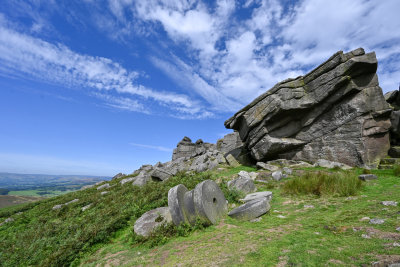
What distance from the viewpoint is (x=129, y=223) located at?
8414 mm

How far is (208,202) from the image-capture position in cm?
696

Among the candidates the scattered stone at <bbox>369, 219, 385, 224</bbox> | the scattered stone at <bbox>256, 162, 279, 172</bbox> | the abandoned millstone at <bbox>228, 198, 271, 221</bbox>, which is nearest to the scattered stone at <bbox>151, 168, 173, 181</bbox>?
the scattered stone at <bbox>256, 162, 279, 172</bbox>

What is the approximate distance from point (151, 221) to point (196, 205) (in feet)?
7.28

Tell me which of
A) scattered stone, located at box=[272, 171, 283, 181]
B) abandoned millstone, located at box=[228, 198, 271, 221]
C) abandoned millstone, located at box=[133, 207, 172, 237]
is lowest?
abandoned millstone, located at box=[133, 207, 172, 237]

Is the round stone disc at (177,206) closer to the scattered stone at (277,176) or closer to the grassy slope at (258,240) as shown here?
the grassy slope at (258,240)

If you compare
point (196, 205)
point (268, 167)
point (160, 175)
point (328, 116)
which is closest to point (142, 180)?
point (160, 175)

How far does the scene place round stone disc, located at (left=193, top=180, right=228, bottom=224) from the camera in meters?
6.64

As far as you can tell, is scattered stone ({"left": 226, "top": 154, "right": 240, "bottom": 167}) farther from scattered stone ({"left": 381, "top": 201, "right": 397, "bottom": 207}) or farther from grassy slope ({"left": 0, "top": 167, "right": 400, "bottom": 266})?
scattered stone ({"left": 381, "top": 201, "right": 397, "bottom": 207})

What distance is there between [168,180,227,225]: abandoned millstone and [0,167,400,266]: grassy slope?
54cm

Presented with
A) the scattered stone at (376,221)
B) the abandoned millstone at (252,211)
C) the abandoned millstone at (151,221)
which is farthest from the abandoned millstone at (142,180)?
the scattered stone at (376,221)

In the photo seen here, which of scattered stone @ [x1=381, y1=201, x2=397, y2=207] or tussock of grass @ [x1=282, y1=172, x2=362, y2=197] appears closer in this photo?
scattered stone @ [x1=381, y1=201, x2=397, y2=207]

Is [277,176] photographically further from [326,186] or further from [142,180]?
[142,180]

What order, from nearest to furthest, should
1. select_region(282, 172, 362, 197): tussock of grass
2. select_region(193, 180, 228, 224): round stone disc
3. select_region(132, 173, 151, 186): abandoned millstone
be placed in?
→ select_region(193, 180, 228, 224): round stone disc
select_region(282, 172, 362, 197): tussock of grass
select_region(132, 173, 151, 186): abandoned millstone

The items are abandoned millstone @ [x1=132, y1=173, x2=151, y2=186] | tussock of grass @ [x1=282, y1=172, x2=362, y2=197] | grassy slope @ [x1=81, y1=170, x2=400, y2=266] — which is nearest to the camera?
grassy slope @ [x1=81, y1=170, x2=400, y2=266]
